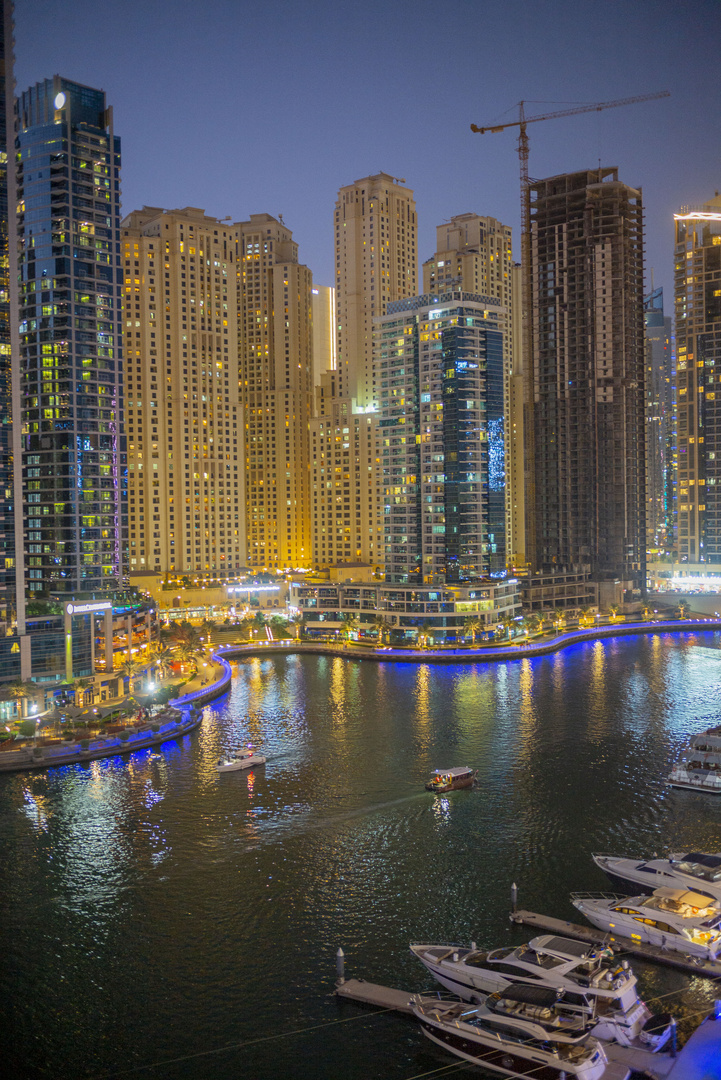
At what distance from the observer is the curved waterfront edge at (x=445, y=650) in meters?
90.6

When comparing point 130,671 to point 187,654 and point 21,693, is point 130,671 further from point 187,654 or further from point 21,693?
point 187,654

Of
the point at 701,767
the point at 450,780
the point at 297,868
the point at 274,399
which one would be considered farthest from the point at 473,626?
the point at 274,399

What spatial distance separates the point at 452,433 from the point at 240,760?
58.2 meters

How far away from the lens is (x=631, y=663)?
8688 cm

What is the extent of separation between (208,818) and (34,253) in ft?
190

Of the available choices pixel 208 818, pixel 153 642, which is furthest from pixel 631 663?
pixel 208 818

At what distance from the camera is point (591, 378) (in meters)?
123

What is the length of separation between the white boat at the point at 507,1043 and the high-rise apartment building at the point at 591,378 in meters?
98.9

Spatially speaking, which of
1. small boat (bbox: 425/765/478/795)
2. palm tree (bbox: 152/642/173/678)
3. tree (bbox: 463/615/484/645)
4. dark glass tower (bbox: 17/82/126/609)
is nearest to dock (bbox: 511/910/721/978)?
small boat (bbox: 425/765/478/795)

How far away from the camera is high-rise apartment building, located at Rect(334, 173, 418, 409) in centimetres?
14225

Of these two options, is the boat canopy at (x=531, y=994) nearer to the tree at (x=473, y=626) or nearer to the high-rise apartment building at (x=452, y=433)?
the tree at (x=473, y=626)

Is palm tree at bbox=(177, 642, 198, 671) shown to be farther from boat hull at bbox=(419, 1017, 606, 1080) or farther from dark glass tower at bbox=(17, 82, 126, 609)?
Answer: boat hull at bbox=(419, 1017, 606, 1080)

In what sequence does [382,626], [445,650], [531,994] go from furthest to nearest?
[382,626], [445,650], [531,994]

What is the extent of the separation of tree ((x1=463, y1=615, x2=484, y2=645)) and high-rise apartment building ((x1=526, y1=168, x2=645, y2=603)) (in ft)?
101
